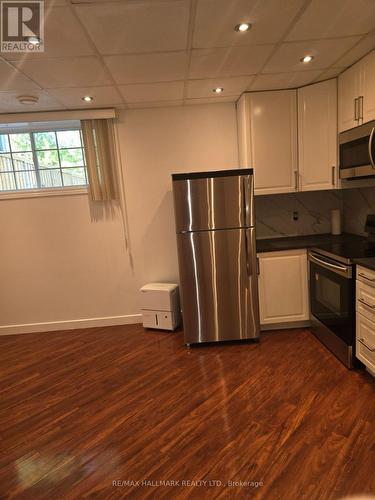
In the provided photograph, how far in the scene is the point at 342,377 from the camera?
7.91ft

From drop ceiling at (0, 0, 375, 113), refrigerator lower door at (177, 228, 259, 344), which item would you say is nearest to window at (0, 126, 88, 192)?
drop ceiling at (0, 0, 375, 113)

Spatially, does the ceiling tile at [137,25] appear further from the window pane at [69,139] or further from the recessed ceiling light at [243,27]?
the window pane at [69,139]

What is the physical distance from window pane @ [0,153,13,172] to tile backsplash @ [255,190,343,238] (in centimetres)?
294

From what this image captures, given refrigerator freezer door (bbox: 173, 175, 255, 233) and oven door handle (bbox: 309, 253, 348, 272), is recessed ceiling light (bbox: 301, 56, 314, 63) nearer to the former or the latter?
refrigerator freezer door (bbox: 173, 175, 255, 233)

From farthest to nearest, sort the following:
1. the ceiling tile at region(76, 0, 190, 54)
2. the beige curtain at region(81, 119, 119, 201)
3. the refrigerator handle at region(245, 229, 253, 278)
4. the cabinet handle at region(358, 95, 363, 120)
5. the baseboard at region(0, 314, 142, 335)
A: the baseboard at region(0, 314, 142, 335) → the beige curtain at region(81, 119, 119, 201) → the refrigerator handle at region(245, 229, 253, 278) → the cabinet handle at region(358, 95, 363, 120) → the ceiling tile at region(76, 0, 190, 54)

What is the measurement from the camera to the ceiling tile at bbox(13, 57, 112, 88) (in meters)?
2.15

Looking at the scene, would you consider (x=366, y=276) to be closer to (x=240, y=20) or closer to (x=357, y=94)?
(x=357, y=94)

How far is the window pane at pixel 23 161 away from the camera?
12.0 feet

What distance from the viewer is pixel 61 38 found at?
72.3 inches

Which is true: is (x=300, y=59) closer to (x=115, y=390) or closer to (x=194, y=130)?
(x=194, y=130)

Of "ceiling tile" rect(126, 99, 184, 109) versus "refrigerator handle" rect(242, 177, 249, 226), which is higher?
"ceiling tile" rect(126, 99, 184, 109)

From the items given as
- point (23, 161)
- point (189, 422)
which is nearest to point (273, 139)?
point (189, 422)

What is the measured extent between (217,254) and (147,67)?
1663 mm

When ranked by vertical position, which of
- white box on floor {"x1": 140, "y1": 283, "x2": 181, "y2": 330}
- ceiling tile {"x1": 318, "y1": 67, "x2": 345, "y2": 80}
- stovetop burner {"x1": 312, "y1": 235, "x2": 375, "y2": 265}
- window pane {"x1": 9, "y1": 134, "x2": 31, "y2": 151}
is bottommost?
white box on floor {"x1": 140, "y1": 283, "x2": 181, "y2": 330}
